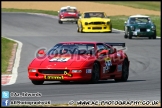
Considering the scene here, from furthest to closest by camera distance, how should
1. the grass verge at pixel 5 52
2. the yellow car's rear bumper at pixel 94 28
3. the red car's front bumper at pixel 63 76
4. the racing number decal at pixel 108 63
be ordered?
the yellow car's rear bumper at pixel 94 28 < the grass verge at pixel 5 52 < the racing number decal at pixel 108 63 < the red car's front bumper at pixel 63 76

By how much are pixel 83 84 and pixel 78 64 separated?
491mm

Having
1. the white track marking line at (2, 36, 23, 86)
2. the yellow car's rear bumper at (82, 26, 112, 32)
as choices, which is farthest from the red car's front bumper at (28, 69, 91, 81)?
the yellow car's rear bumper at (82, 26, 112, 32)

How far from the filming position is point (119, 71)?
17.9m

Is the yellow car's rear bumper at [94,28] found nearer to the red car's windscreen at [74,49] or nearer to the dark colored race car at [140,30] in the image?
the dark colored race car at [140,30]

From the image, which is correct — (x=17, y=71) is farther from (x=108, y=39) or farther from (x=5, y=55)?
(x=108, y=39)

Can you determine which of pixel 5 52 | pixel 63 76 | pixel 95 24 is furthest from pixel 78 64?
pixel 95 24

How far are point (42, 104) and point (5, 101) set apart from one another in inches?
24.1

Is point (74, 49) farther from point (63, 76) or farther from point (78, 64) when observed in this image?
point (63, 76)

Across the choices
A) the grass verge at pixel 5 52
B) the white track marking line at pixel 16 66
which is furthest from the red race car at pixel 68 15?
the white track marking line at pixel 16 66

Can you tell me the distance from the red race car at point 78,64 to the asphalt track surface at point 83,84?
0.81 feet

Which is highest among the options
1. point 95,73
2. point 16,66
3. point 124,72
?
point 95,73

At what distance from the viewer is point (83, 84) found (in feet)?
53.7

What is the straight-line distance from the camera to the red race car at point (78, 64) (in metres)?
16.3

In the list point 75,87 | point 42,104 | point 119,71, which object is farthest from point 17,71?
point 42,104
